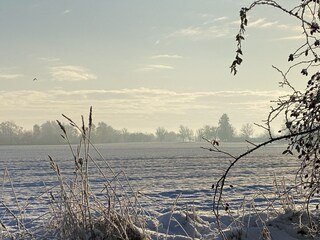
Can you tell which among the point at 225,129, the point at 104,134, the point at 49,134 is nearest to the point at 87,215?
the point at 49,134

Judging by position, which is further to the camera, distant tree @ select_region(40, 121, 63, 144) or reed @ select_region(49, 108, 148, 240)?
distant tree @ select_region(40, 121, 63, 144)

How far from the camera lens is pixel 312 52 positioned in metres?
4.38

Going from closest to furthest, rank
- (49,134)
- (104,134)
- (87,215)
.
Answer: (87,215) → (49,134) → (104,134)

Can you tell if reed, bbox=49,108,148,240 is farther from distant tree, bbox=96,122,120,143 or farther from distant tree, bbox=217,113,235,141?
distant tree, bbox=217,113,235,141

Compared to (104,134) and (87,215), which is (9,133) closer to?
(104,134)

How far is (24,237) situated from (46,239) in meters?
0.39

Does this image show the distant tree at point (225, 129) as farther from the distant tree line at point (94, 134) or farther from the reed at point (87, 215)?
the reed at point (87, 215)

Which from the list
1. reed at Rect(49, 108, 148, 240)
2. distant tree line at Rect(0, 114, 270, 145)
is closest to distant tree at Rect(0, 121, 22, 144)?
distant tree line at Rect(0, 114, 270, 145)

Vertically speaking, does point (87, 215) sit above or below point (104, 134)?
below

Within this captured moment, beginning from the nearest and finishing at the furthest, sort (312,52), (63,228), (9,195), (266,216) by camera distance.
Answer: (312,52)
(63,228)
(266,216)
(9,195)

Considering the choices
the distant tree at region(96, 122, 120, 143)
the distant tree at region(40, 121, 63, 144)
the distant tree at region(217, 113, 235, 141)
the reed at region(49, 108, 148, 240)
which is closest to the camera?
the reed at region(49, 108, 148, 240)

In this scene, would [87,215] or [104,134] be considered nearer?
[87,215]

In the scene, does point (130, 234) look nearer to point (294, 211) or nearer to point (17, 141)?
point (294, 211)

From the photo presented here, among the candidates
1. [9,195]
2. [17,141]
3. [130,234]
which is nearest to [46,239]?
[130,234]
